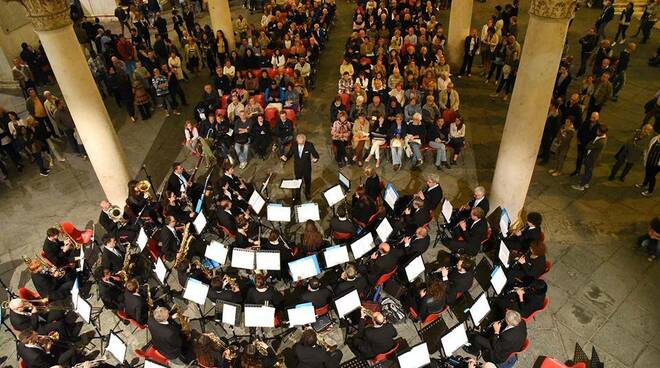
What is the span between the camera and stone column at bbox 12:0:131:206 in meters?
7.68

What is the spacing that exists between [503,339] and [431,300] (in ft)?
3.52

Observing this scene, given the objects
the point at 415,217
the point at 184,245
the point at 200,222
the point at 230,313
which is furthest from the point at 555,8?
the point at 184,245

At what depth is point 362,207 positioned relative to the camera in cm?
857

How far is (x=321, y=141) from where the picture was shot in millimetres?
→ 12328

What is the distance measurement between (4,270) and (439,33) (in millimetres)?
12713

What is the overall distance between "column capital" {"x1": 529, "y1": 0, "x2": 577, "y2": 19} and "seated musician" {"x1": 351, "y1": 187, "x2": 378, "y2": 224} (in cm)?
398

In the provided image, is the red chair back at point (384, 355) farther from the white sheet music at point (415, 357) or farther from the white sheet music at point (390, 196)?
the white sheet music at point (390, 196)

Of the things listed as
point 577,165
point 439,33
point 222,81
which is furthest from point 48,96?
point 577,165

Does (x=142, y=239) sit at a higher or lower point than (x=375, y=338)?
higher

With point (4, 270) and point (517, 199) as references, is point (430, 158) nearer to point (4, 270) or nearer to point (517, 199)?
point (517, 199)

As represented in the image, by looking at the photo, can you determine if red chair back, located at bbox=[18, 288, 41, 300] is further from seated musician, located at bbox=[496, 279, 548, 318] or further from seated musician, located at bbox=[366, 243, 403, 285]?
seated musician, located at bbox=[496, 279, 548, 318]

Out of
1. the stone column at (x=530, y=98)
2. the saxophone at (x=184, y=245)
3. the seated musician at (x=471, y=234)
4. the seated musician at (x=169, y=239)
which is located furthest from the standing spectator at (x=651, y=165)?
the seated musician at (x=169, y=239)

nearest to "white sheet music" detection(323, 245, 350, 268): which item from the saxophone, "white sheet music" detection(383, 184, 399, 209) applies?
"white sheet music" detection(383, 184, 399, 209)

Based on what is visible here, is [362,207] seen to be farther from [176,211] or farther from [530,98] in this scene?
[176,211]
